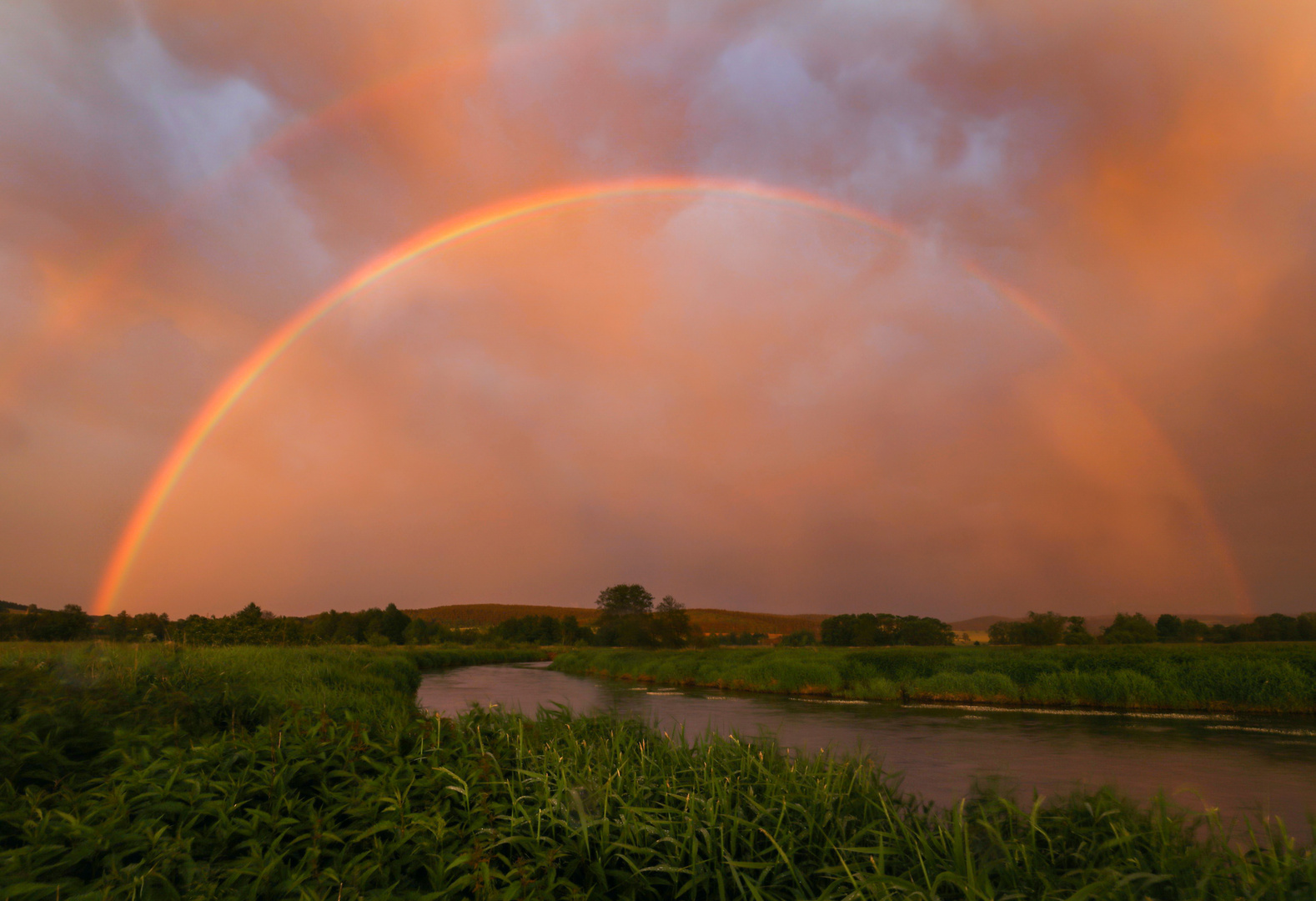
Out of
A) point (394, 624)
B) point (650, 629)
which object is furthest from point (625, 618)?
point (394, 624)

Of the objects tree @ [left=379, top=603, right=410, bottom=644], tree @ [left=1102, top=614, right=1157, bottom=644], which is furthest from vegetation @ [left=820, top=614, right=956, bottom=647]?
tree @ [left=379, top=603, right=410, bottom=644]

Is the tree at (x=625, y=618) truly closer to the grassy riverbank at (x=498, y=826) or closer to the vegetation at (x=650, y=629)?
the vegetation at (x=650, y=629)

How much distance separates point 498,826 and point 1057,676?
27134 millimetres

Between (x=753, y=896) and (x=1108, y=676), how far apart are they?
2700 cm

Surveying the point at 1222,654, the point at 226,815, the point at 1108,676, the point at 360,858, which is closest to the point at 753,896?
the point at 360,858

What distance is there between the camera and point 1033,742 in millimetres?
17359

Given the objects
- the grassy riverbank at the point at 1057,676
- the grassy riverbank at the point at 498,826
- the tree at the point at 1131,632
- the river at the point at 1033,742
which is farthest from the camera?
the tree at the point at 1131,632

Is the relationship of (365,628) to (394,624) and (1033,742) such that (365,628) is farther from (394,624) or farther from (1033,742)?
(1033,742)

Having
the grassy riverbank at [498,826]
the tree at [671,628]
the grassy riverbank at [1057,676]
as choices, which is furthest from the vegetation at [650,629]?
the grassy riverbank at [498,826]

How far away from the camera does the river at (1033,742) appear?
37.4 ft

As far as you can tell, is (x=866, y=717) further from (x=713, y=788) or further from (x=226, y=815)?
(x=226, y=815)

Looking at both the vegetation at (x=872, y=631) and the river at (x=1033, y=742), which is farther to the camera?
the vegetation at (x=872, y=631)

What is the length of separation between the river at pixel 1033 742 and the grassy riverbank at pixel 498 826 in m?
1.16

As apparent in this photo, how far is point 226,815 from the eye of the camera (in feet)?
14.5
